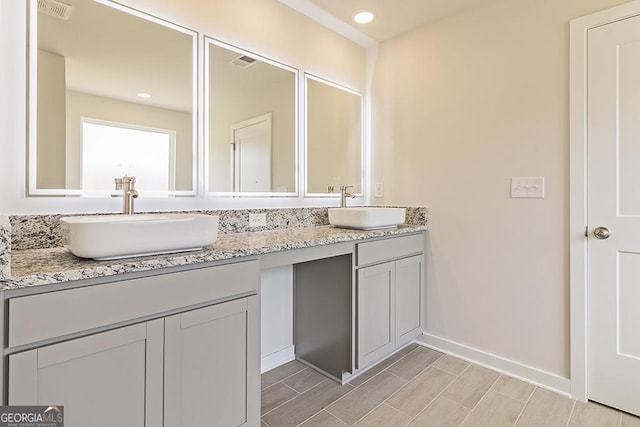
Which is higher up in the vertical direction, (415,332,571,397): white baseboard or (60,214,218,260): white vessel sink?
(60,214,218,260): white vessel sink

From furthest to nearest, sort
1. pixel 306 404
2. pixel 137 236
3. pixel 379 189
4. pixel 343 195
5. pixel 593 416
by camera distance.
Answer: pixel 379 189
pixel 343 195
pixel 306 404
pixel 593 416
pixel 137 236

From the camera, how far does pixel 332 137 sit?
8.43 ft

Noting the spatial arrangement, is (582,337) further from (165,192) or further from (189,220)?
(165,192)

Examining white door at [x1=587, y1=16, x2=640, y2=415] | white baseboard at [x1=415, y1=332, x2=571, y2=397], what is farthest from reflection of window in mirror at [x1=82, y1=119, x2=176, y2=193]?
white door at [x1=587, y1=16, x2=640, y2=415]

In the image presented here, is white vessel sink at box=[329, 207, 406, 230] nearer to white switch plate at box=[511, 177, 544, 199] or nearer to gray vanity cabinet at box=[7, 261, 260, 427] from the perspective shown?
white switch plate at box=[511, 177, 544, 199]

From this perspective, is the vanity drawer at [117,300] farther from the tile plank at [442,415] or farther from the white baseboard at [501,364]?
the white baseboard at [501,364]

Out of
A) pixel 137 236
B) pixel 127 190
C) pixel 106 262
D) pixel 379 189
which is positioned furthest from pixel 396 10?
pixel 106 262

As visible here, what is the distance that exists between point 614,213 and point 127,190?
238 centimetres

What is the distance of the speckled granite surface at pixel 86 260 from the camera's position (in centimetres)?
90

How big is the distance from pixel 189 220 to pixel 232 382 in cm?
66

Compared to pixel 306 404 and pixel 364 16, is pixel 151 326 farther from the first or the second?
pixel 364 16

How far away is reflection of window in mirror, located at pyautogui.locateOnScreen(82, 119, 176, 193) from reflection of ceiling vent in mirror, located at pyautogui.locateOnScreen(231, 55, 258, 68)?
1.95 feet

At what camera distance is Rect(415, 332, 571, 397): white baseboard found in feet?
6.19

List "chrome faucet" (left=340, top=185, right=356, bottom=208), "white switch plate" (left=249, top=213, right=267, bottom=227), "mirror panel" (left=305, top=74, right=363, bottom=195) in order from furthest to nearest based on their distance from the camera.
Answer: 1. "chrome faucet" (left=340, top=185, right=356, bottom=208)
2. "mirror panel" (left=305, top=74, right=363, bottom=195)
3. "white switch plate" (left=249, top=213, right=267, bottom=227)
